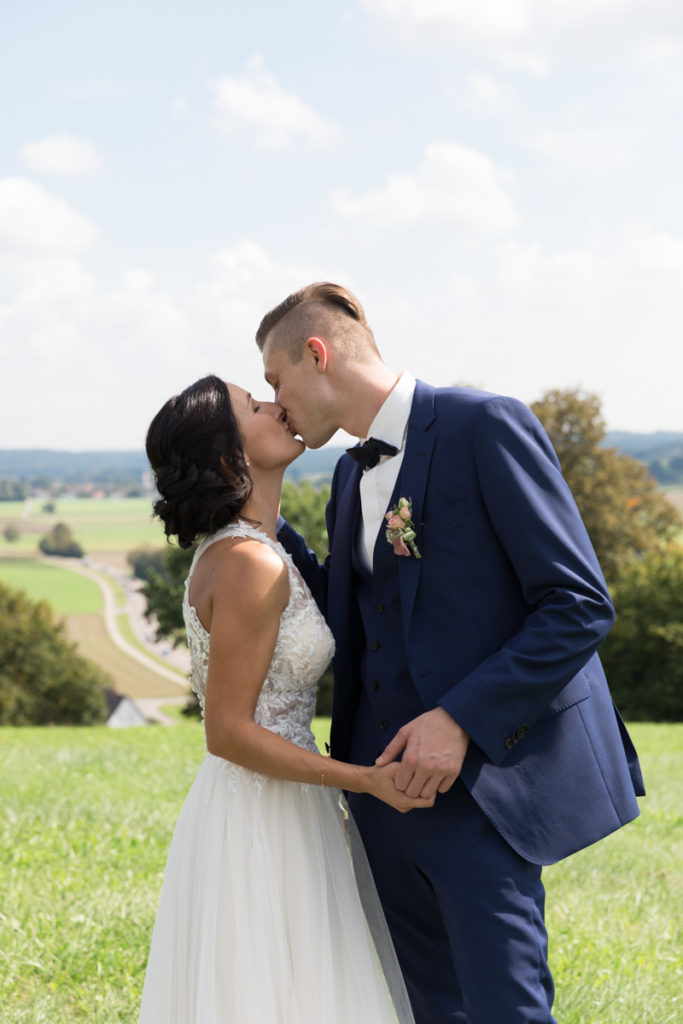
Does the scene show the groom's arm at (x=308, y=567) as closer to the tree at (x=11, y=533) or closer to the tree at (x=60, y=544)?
the tree at (x=60, y=544)

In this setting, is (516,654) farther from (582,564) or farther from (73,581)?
(73,581)

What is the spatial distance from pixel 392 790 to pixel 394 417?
1177mm

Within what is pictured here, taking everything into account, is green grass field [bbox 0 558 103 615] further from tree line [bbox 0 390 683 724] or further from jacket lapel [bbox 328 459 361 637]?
jacket lapel [bbox 328 459 361 637]

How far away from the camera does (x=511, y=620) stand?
314cm

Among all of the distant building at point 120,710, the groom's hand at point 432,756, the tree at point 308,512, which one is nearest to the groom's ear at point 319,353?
the groom's hand at point 432,756

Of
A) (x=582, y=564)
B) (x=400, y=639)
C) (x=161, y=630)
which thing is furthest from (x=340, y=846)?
(x=161, y=630)

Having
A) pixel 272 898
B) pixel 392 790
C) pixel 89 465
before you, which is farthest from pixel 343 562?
pixel 89 465

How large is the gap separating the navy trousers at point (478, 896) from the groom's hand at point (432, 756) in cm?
16

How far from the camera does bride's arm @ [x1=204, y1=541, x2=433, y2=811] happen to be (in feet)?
10.5

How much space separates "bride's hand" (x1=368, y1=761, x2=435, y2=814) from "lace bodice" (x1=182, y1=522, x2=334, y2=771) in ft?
1.73

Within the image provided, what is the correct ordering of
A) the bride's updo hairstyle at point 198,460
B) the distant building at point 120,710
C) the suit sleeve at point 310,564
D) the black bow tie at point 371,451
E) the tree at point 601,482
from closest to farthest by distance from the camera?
the black bow tie at point 371,451, the bride's updo hairstyle at point 198,460, the suit sleeve at point 310,564, the tree at point 601,482, the distant building at point 120,710

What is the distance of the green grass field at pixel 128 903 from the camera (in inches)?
172

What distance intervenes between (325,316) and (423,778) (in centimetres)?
155

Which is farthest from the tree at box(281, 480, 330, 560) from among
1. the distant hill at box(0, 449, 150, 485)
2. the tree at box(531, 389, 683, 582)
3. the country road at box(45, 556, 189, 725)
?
the distant hill at box(0, 449, 150, 485)
